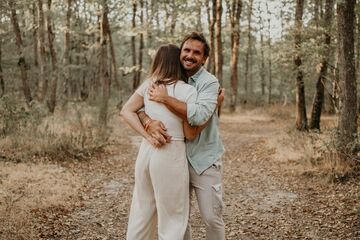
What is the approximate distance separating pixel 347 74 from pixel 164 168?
19.1ft

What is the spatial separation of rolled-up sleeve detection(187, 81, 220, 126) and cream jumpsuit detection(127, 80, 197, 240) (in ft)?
0.24

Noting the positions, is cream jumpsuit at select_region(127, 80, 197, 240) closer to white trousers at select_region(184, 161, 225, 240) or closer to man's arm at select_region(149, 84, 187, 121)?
man's arm at select_region(149, 84, 187, 121)

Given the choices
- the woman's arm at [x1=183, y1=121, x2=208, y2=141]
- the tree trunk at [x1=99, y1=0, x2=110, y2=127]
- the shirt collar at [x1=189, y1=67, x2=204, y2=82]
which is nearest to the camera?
the woman's arm at [x1=183, y1=121, x2=208, y2=141]

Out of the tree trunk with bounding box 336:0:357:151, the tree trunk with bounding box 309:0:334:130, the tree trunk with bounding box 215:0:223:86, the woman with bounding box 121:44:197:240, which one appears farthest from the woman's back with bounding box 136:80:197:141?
the tree trunk with bounding box 215:0:223:86

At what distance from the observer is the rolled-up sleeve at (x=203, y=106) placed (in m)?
3.38

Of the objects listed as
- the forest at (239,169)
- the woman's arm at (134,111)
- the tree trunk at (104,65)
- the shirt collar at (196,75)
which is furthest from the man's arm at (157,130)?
the tree trunk at (104,65)

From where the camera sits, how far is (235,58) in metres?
24.9

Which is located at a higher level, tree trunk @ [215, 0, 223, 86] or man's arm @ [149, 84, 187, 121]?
tree trunk @ [215, 0, 223, 86]

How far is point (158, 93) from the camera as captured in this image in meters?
3.45

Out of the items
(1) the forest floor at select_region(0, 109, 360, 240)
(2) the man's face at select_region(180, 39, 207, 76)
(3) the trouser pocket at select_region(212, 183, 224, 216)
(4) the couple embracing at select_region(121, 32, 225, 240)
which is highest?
(2) the man's face at select_region(180, 39, 207, 76)

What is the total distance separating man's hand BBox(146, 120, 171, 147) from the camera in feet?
11.1

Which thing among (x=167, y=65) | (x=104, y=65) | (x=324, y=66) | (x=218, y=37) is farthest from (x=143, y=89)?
(x=218, y=37)

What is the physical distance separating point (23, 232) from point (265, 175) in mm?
5664

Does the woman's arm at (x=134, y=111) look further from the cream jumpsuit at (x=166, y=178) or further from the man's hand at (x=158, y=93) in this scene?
the man's hand at (x=158, y=93)
